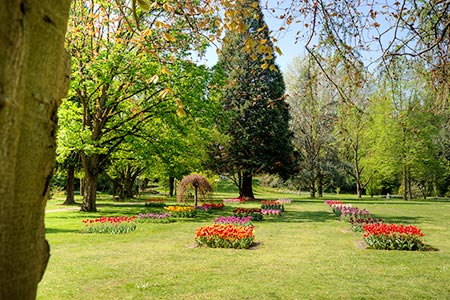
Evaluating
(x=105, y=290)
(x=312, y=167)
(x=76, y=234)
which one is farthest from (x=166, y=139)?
(x=312, y=167)

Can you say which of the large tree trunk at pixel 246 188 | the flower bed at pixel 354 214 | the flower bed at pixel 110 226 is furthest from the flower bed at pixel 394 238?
the large tree trunk at pixel 246 188

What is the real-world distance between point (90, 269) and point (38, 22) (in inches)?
278

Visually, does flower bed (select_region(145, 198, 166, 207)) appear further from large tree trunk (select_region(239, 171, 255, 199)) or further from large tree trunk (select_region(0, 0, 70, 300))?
large tree trunk (select_region(0, 0, 70, 300))

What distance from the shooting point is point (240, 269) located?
7.68m

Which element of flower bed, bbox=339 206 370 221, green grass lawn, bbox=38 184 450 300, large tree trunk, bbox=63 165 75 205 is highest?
large tree trunk, bbox=63 165 75 205

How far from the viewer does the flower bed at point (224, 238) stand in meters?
10.2

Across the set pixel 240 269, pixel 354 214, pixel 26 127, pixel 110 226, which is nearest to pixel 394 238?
pixel 240 269

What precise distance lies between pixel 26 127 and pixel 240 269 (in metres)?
6.82

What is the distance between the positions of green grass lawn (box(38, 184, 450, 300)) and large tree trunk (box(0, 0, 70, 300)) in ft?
15.5

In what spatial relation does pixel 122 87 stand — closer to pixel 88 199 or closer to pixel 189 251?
pixel 88 199

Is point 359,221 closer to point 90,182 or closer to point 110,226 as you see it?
point 110,226

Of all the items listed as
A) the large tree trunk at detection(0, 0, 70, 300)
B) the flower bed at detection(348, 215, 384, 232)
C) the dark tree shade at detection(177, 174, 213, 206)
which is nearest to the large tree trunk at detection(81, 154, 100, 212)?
the dark tree shade at detection(177, 174, 213, 206)

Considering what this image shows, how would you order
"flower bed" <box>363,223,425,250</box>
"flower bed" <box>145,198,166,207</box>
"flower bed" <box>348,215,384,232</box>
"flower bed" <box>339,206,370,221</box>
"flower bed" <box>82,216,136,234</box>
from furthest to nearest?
"flower bed" <box>145,198,166,207</box>
"flower bed" <box>339,206,370,221</box>
"flower bed" <box>348,215,384,232</box>
"flower bed" <box>82,216,136,234</box>
"flower bed" <box>363,223,425,250</box>

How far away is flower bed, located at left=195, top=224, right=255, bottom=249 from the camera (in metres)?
10.2
